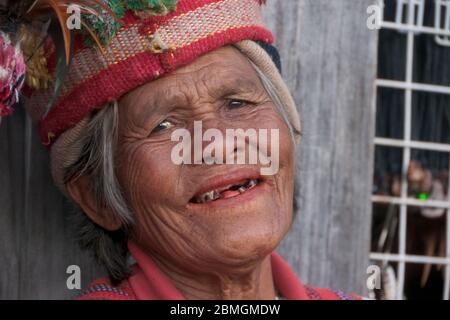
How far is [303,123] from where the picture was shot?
3467 mm

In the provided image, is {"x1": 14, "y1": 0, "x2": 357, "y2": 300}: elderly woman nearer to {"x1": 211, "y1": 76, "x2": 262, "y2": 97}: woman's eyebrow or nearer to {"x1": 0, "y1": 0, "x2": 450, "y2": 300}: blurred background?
{"x1": 211, "y1": 76, "x2": 262, "y2": 97}: woman's eyebrow

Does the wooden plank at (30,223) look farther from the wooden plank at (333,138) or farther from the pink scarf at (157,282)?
the wooden plank at (333,138)

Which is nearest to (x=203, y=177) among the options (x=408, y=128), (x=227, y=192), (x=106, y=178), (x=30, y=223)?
(x=227, y=192)

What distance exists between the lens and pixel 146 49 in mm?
2697

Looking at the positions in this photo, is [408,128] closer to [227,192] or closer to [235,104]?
[235,104]

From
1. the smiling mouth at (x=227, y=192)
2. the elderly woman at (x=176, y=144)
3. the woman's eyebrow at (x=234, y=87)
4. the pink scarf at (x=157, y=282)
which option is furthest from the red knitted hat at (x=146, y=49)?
the pink scarf at (x=157, y=282)

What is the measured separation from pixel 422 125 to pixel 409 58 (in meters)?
0.29

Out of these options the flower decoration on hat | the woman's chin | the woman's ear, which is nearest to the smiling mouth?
the woman's chin

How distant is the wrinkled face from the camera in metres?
2.66

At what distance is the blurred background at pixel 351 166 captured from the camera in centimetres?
329

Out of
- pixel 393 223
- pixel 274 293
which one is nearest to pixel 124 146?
pixel 274 293

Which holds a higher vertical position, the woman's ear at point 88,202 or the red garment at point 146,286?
the woman's ear at point 88,202

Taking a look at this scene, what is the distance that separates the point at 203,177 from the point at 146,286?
44 cm

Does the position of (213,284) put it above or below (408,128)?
below
